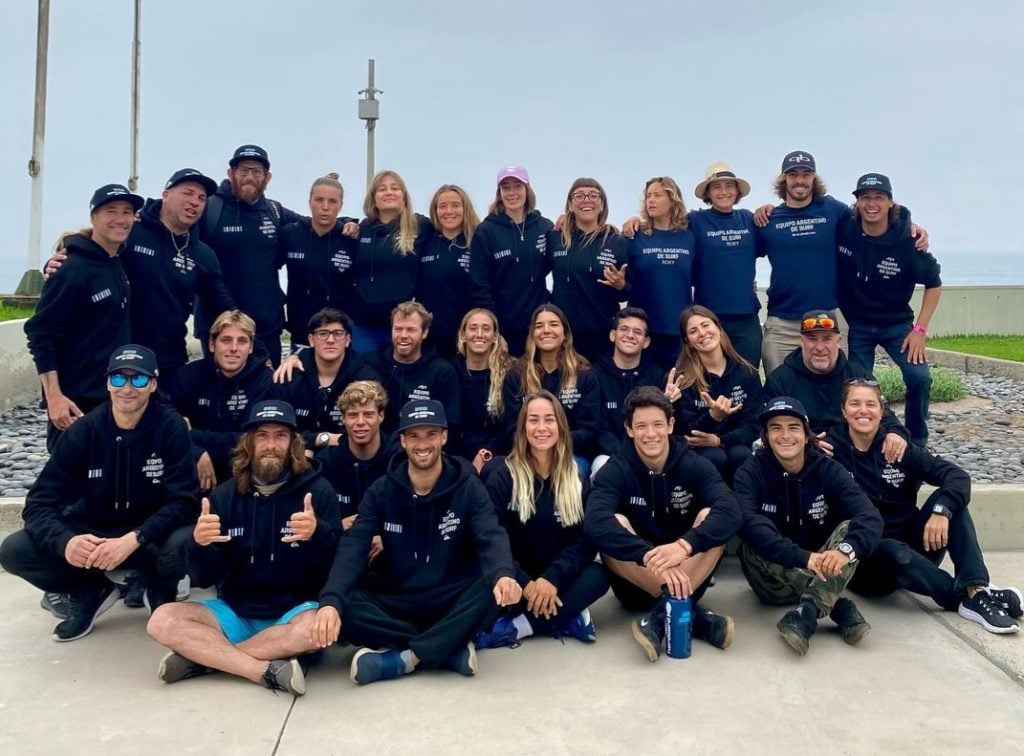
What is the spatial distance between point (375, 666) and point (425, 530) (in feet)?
2.43

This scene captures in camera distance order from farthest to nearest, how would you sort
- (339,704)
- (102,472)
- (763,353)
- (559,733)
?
(763,353) → (102,472) → (339,704) → (559,733)

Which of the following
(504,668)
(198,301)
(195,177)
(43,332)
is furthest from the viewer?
(198,301)

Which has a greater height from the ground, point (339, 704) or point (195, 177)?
point (195, 177)

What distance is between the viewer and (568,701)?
3.88m

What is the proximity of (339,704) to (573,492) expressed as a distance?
5.55ft

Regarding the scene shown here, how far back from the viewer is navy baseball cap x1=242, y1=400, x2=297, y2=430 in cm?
452

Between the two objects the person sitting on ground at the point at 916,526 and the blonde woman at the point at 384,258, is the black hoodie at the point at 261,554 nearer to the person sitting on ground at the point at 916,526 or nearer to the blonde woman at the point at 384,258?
the blonde woman at the point at 384,258

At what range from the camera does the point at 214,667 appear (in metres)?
4.10

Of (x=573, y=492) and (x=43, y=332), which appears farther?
(x=43, y=332)

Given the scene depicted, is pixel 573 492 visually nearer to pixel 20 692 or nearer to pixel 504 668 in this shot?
pixel 504 668

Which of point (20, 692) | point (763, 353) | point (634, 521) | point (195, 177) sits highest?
point (195, 177)

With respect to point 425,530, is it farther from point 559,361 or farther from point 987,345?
point 987,345

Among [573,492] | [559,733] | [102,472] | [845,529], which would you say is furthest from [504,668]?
[102,472]

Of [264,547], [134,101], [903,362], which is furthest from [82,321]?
[134,101]
